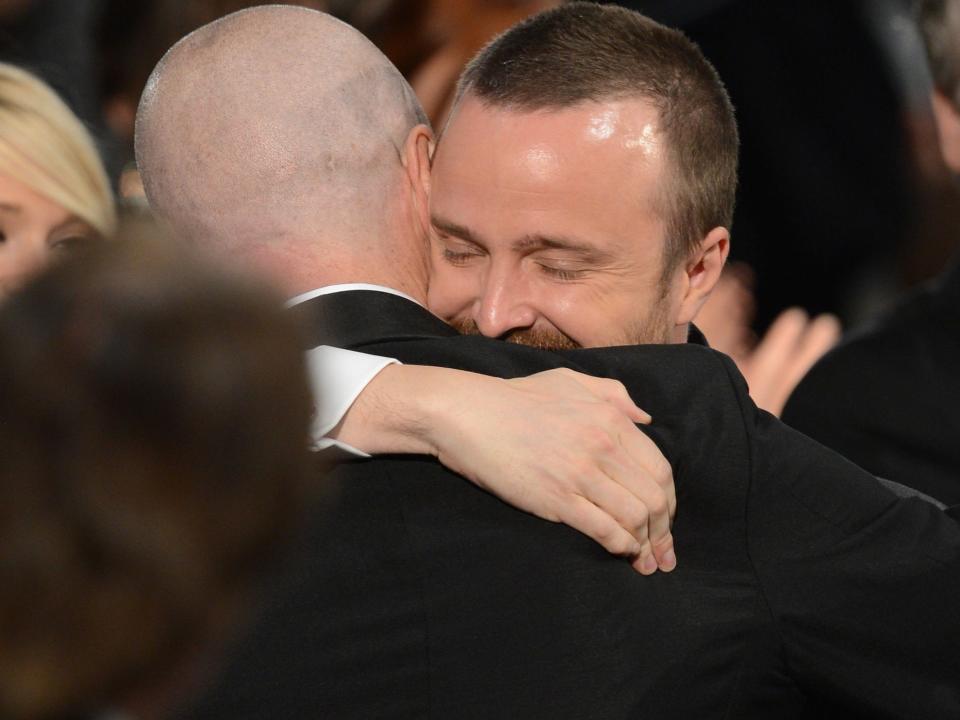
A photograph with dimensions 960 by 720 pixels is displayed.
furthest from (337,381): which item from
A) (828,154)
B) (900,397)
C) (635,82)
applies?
(828,154)

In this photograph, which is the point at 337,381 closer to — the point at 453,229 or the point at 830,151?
the point at 453,229

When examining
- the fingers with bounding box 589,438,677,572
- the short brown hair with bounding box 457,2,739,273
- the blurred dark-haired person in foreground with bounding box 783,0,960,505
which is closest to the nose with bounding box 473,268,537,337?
the short brown hair with bounding box 457,2,739,273

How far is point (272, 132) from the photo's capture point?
6.88 feet

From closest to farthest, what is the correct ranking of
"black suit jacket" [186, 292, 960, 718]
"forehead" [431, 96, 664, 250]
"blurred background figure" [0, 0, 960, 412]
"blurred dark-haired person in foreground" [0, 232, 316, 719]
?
"blurred dark-haired person in foreground" [0, 232, 316, 719]
"black suit jacket" [186, 292, 960, 718]
"forehead" [431, 96, 664, 250]
"blurred background figure" [0, 0, 960, 412]

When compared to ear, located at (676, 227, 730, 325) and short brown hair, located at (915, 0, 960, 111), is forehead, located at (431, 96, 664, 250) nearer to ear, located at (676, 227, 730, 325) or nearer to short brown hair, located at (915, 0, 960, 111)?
ear, located at (676, 227, 730, 325)

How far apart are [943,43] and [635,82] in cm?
134

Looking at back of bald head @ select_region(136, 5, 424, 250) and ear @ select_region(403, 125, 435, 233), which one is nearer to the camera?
back of bald head @ select_region(136, 5, 424, 250)

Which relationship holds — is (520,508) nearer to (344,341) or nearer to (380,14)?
(344,341)

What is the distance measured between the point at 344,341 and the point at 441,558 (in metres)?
0.31

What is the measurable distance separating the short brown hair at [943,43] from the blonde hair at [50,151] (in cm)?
177

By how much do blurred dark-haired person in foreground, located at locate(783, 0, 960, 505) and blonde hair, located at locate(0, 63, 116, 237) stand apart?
1.51m

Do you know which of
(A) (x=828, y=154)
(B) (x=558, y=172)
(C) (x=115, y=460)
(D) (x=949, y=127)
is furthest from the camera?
(A) (x=828, y=154)

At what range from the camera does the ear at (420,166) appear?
2.17m

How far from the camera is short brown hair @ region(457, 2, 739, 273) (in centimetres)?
217
